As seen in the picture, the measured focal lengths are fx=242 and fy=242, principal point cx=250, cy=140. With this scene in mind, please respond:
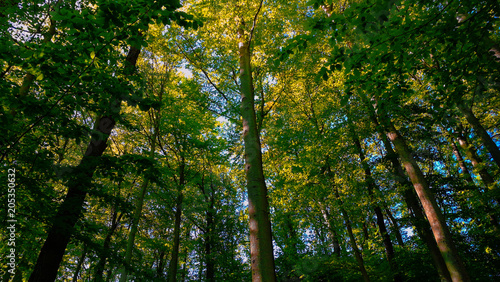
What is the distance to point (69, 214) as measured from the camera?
3666 mm

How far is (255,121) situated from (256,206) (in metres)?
1.62

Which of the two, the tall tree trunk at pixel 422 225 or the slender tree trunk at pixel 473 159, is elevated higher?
the slender tree trunk at pixel 473 159

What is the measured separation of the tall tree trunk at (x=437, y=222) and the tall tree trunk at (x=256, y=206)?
250 cm

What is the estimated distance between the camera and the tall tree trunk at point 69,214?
3391 millimetres

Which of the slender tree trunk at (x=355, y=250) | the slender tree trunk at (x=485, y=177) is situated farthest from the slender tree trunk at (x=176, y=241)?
the slender tree trunk at (x=485, y=177)

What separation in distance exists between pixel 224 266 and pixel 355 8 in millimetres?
12553

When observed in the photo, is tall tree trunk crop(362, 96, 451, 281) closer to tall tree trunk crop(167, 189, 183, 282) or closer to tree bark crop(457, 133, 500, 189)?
tree bark crop(457, 133, 500, 189)

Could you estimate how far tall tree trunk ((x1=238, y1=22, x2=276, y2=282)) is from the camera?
2.84m

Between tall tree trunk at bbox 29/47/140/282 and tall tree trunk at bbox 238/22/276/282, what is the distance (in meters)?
1.95

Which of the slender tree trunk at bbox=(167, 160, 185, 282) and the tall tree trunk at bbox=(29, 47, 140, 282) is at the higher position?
the slender tree trunk at bbox=(167, 160, 185, 282)

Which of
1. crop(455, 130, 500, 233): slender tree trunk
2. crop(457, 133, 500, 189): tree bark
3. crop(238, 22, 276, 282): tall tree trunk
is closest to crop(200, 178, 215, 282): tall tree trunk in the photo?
crop(238, 22, 276, 282): tall tree trunk

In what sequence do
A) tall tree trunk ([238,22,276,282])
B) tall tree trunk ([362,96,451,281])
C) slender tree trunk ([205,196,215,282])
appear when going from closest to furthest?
tall tree trunk ([238,22,276,282])
tall tree trunk ([362,96,451,281])
slender tree trunk ([205,196,215,282])

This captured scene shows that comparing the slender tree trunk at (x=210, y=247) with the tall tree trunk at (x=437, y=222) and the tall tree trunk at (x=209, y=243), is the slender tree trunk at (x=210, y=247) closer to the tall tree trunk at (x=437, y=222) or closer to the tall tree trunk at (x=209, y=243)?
the tall tree trunk at (x=209, y=243)

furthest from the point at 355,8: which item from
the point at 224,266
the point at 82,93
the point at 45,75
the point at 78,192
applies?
the point at 224,266
